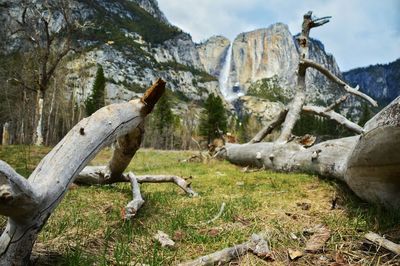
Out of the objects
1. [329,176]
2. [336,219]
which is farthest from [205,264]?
[329,176]

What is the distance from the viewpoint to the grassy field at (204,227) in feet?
10.2

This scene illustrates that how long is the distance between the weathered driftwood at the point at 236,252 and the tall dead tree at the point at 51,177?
1148 mm

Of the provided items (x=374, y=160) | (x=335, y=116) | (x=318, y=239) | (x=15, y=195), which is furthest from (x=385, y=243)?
(x=335, y=116)

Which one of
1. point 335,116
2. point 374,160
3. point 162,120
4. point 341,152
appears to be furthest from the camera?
point 162,120

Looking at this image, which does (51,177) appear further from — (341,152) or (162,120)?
(162,120)

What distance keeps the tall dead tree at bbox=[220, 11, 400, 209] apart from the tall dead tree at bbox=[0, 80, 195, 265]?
2.44m

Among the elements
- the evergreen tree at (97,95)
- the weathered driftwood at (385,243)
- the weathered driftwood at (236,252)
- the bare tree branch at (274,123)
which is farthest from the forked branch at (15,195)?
the evergreen tree at (97,95)

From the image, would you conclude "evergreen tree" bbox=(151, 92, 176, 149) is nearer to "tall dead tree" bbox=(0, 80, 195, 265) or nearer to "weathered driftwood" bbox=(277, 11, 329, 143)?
"weathered driftwood" bbox=(277, 11, 329, 143)

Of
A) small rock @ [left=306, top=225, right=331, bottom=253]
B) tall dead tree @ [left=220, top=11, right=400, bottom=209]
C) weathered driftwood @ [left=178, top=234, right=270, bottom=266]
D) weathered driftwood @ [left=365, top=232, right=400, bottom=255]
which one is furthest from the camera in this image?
tall dead tree @ [left=220, top=11, right=400, bottom=209]

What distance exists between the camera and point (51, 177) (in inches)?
111

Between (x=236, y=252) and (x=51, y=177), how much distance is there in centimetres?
165

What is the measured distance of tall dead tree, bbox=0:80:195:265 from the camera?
7.60ft

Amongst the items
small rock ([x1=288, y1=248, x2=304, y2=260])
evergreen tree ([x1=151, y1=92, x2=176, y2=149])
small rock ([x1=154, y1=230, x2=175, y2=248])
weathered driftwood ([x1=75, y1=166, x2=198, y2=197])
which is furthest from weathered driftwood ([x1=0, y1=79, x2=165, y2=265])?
evergreen tree ([x1=151, y1=92, x2=176, y2=149])

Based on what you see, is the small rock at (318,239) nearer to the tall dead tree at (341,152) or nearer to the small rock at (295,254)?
the small rock at (295,254)
